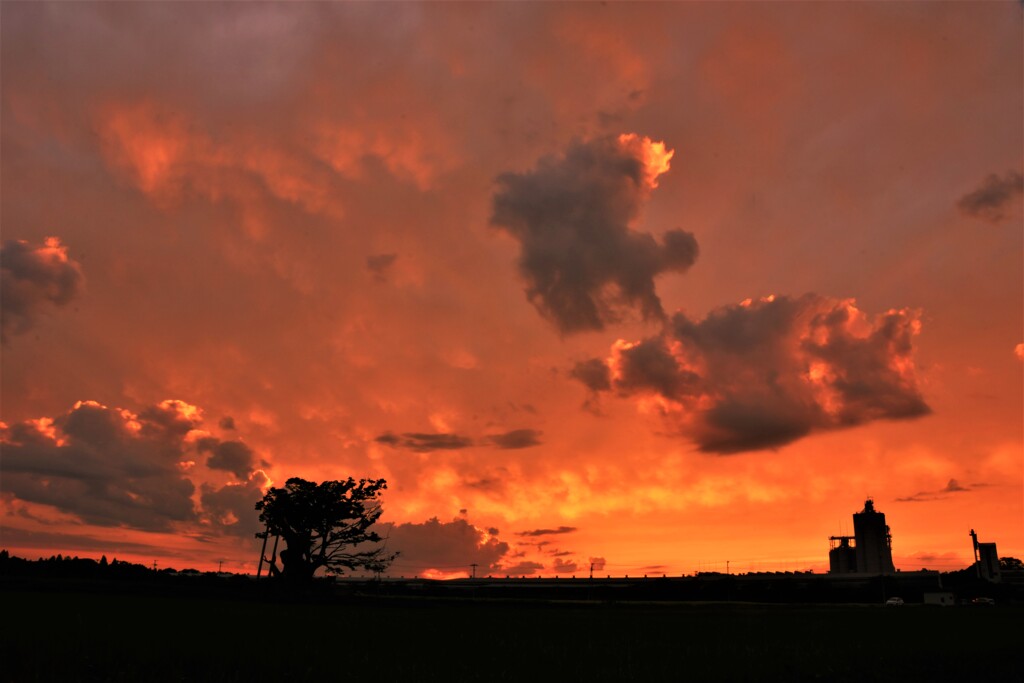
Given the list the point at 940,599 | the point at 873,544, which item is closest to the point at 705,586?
the point at 940,599

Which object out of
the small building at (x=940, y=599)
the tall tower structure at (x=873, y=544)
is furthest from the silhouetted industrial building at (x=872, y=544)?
the small building at (x=940, y=599)

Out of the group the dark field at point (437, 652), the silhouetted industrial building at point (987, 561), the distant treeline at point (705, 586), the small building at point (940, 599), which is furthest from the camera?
the silhouetted industrial building at point (987, 561)

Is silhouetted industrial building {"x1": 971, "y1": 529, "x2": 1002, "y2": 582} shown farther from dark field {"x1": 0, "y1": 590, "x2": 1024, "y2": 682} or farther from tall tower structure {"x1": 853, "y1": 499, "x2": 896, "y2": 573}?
dark field {"x1": 0, "y1": 590, "x2": 1024, "y2": 682}

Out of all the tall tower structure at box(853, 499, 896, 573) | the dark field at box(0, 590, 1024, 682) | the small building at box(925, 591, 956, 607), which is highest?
the tall tower structure at box(853, 499, 896, 573)

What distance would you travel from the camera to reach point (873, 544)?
19425 centimetres

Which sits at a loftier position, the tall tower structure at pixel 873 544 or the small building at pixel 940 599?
the tall tower structure at pixel 873 544

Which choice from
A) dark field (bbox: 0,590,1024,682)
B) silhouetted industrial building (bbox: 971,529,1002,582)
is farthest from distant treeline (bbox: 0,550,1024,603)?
dark field (bbox: 0,590,1024,682)

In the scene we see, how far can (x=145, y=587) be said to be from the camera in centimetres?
7100

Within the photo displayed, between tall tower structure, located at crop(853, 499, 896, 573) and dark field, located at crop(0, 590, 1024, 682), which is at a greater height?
tall tower structure, located at crop(853, 499, 896, 573)

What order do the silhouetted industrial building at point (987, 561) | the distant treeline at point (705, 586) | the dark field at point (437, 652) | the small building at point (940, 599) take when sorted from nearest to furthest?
the dark field at point (437, 652)
the distant treeline at point (705, 586)
the small building at point (940, 599)
the silhouetted industrial building at point (987, 561)

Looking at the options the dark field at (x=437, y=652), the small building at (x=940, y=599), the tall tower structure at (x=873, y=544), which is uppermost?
the tall tower structure at (x=873, y=544)

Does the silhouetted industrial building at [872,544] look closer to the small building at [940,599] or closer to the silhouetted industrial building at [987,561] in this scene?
the silhouetted industrial building at [987,561]

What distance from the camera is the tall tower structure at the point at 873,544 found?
630 ft

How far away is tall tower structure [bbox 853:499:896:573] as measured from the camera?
7564 inches
